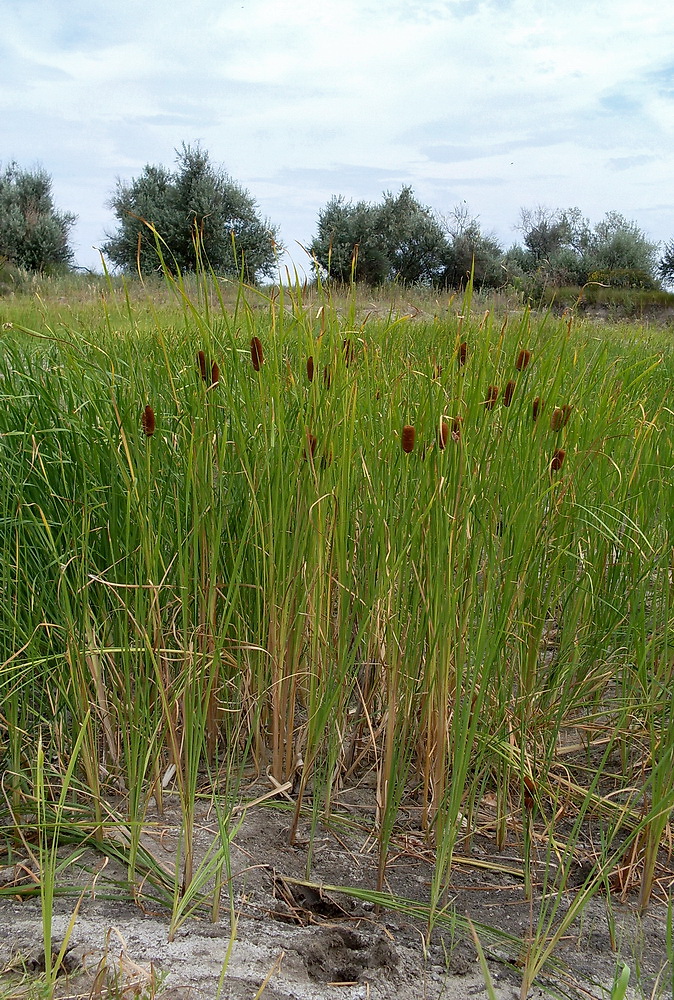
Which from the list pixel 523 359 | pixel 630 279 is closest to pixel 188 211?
pixel 630 279

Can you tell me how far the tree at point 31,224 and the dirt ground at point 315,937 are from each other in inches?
808

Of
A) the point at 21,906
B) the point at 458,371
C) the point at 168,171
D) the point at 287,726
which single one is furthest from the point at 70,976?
the point at 168,171

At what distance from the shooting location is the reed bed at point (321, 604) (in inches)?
62.1

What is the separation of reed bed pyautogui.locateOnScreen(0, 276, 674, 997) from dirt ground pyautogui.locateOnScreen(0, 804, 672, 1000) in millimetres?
59

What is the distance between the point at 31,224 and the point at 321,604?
22.3m

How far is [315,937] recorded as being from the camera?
146 cm

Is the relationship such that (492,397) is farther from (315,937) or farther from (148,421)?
(315,937)

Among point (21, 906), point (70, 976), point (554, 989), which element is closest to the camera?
point (70, 976)

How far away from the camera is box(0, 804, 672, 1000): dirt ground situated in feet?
4.38

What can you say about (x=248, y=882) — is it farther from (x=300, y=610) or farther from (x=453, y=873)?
(x=300, y=610)

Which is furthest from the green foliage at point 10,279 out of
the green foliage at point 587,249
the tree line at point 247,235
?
the green foliage at point 587,249

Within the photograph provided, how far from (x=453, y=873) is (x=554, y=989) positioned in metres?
0.37

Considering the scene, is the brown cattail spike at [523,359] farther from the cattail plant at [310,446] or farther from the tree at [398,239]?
the tree at [398,239]

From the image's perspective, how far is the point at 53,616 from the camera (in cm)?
A: 198
